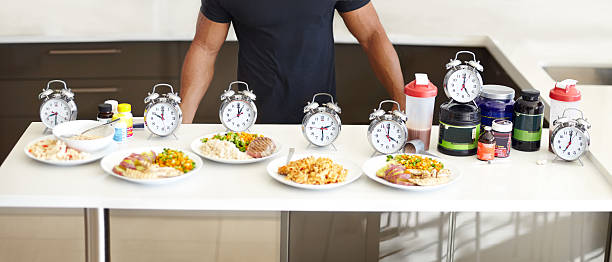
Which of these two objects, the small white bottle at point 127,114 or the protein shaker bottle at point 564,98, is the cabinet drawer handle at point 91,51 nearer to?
the small white bottle at point 127,114

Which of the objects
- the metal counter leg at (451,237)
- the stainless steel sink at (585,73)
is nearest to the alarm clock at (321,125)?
the metal counter leg at (451,237)

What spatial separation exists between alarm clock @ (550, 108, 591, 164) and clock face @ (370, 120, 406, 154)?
0.43 meters

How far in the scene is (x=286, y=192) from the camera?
5.95 ft

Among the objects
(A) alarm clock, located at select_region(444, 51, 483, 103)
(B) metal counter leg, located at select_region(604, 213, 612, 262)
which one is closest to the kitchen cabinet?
(A) alarm clock, located at select_region(444, 51, 483, 103)

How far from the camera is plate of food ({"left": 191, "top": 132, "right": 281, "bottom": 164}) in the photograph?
77.9 inches

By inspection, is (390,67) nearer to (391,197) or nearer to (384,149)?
(384,149)

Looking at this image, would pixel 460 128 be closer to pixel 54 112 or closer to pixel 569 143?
pixel 569 143

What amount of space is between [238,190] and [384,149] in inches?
18.6

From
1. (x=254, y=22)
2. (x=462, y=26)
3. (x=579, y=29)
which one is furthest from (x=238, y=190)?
(x=579, y=29)

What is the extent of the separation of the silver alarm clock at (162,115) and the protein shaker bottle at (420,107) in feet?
2.28

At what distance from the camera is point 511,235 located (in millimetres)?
2213

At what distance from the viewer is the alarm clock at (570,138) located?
200cm

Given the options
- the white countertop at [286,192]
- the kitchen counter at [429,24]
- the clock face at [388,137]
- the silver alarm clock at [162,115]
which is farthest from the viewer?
the kitchen counter at [429,24]

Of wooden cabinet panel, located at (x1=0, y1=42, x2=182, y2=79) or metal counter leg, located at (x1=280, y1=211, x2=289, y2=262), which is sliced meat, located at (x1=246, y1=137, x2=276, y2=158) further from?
wooden cabinet panel, located at (x1=0, y1=42, x2=182, y2=79)
